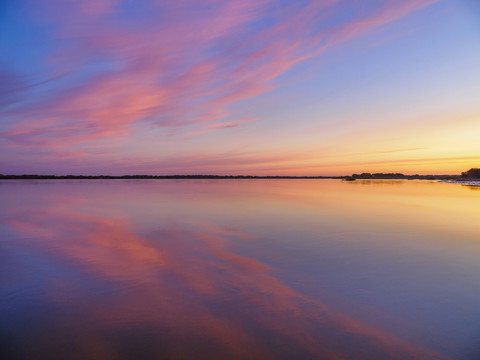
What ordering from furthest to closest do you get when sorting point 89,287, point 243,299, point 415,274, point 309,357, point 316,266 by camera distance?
point 316,266, point 415,274, point 89,287, point 243,299, point 309,357

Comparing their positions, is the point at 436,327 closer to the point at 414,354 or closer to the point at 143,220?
the point at 414,354

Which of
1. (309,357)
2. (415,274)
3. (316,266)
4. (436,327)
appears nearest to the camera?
(309,357)

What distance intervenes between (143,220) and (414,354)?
15.3 meters

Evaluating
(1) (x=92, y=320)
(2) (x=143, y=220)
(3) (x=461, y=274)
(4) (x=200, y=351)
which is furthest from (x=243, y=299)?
(2) (x=143, y=220)

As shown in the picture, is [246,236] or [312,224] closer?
[246,236]

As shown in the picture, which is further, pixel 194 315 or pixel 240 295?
Answer: pixel 240 295

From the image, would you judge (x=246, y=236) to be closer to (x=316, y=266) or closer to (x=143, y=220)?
(x=316, y=266)

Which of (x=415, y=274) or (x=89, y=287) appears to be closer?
(x=89, y=287)

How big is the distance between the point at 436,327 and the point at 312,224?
34.5 feet

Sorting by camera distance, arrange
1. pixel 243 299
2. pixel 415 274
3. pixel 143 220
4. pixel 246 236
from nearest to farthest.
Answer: pixel 243 299 → pixel 415 274 → pixel 246 236 → pixel 143 220

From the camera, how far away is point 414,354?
4.27 m

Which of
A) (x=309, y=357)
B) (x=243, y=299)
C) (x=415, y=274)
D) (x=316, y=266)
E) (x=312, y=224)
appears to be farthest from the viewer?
(x=312, y=224)

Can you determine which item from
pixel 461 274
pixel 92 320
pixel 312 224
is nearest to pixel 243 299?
pixel 92 320

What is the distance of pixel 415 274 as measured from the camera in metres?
7.75
